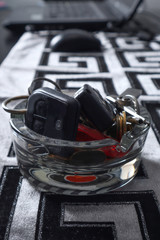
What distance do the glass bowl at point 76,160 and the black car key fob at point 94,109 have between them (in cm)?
2

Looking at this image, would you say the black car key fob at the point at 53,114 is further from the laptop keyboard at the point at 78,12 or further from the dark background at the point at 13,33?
the laptop keyboard at the point at 78,12

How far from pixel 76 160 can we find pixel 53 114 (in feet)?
0.13

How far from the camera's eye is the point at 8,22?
0.77 m

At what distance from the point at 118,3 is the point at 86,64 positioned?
1.50 ft

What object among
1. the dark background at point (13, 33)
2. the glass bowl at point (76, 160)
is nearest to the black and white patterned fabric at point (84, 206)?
the glass bowl at point (76, 160)

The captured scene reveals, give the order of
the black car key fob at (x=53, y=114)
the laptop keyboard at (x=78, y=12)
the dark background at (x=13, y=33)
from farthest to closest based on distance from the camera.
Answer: the laptop keyboard at (x=78, y=12) → the dark background at (x=13, y=33) → the black car key fob at (x=53, y=114)

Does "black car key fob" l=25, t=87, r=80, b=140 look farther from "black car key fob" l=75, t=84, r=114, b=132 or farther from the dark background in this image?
the dark background

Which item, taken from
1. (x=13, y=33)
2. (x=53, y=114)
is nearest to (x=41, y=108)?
(x=53, y=114)

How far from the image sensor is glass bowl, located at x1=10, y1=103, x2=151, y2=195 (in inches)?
8.2

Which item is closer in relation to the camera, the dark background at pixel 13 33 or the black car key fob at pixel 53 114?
the black car key fob at pixel 53 114

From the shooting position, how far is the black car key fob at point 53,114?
0.20 meters

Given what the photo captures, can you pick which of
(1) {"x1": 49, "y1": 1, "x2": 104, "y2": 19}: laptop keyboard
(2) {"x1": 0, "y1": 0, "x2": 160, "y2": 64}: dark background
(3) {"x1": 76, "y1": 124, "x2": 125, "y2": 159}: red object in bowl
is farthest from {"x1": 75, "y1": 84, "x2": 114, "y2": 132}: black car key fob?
(1) {"x1": 49, "y1": 1, "x2": 104, "y2": 19}: laptop keyboard

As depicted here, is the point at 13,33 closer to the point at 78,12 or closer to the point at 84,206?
the point at 78,12

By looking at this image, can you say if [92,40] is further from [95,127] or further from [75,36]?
[95,127]
